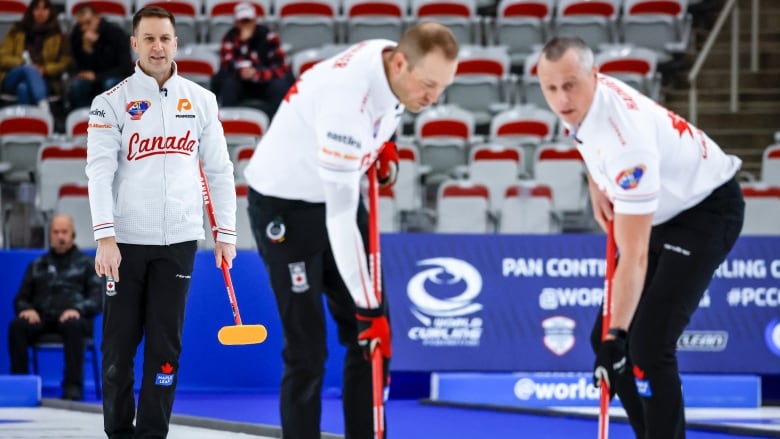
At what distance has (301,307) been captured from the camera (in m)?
4.91

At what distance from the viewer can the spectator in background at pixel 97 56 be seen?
12.9 m

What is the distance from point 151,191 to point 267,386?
449cm

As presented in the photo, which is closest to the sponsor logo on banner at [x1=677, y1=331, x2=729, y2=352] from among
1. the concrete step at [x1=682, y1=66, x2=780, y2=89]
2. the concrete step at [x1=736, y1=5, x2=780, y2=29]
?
the concrete step at [x1=682, y1=66, x2=780, y2=89]

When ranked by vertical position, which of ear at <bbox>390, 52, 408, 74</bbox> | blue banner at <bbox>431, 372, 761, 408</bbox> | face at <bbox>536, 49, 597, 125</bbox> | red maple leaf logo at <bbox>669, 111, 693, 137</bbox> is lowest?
blue banner at <bbox>431, 372, 761, 408</bbox>

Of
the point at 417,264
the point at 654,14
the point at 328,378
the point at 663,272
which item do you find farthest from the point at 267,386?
the point at 654,14

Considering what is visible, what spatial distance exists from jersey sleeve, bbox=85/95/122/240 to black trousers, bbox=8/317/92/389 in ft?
13.4

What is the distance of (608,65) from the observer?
13.6 m

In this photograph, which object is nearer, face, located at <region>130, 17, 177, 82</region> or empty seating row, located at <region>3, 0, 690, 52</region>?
face, located at <region>130, 17, 177, 82</region>

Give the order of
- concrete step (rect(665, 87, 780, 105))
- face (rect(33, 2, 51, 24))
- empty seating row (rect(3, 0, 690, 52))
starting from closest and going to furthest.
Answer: face (rect(33, 2, 51, 24)) → empty seating row (rect(3, 0, 690, 52)) → concrete step (rect(665, 87, 780, 105))

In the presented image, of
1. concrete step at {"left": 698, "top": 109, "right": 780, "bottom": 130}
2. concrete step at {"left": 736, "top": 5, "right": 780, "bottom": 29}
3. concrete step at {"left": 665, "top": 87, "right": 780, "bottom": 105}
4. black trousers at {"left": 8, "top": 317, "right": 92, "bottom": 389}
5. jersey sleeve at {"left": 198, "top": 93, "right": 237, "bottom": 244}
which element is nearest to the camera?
jersey sleeve at {"left": 198, "top": 93, "right": 237, "bottom": 244}

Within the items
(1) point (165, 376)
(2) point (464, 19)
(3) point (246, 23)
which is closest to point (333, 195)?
(1) point (165, 376)

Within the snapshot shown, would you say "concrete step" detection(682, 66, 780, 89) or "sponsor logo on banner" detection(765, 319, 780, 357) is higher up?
"concrete step" detection(682, 66, 780, 89)

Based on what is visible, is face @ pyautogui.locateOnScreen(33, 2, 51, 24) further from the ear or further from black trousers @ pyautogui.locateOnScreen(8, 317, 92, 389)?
the ear

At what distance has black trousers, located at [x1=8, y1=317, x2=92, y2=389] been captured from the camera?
916cm
